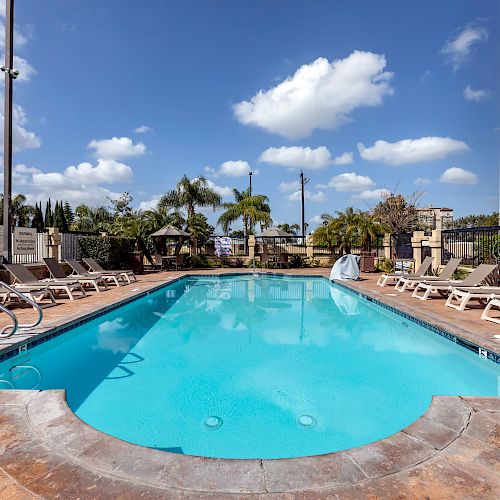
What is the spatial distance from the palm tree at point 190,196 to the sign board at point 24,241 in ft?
55.6

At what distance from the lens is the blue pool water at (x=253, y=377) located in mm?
3297

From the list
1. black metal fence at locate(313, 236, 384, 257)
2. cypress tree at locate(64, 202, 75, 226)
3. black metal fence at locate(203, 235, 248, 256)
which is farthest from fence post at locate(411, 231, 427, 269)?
cypress tree at locate(64, 202, 75, 226)

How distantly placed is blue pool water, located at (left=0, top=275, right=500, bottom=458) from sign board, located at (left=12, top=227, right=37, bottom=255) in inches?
210

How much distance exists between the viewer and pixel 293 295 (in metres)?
11.7

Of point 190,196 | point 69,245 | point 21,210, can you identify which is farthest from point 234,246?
point 21,210

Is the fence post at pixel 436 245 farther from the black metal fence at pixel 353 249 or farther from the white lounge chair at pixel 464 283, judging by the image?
the black metal fence at pixel 353 249

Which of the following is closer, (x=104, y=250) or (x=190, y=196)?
(x=104, y=250)

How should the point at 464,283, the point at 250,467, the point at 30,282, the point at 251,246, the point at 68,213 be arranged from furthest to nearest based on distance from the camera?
1. the point at 68,213
2. the point at 251,246
3. the point at 30,282
4. the point at 464,283
5. the point at 250,467

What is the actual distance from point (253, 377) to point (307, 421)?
1309 mm

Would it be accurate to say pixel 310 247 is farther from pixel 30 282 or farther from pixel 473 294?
pixel 30 282

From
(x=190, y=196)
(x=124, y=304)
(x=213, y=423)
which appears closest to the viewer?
(x=213, y=423)

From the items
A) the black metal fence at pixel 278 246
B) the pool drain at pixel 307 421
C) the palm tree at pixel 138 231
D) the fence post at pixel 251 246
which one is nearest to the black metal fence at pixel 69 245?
the palm tree at pixel 138 231

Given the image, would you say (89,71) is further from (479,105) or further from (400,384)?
(479,105)

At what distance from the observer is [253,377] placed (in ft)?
15.4
